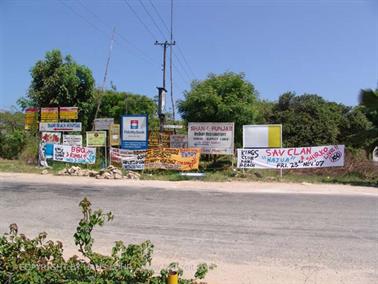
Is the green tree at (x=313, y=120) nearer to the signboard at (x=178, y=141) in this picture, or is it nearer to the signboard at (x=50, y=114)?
the signboard at (x=178, y=141)

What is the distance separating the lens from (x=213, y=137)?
76.9 feet

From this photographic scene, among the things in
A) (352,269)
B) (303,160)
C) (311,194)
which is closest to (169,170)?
(303,160)

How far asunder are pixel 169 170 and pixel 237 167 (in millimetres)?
3232

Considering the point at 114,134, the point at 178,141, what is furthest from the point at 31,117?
the point at 178,141

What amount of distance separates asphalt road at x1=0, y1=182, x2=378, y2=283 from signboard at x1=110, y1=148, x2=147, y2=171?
673 centimetres

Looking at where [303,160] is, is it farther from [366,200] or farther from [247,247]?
[247,247]

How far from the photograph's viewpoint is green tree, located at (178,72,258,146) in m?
25.0

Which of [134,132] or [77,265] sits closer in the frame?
[77,265]

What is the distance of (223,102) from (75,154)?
8198mm

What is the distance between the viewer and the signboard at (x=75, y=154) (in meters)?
24.8

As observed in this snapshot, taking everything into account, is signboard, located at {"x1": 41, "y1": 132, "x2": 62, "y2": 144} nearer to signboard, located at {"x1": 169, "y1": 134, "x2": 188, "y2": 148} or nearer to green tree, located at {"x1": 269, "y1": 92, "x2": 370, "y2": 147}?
signboard, located at {"x1": 169, "y1": 134, "x2": 188, "y2": 148}

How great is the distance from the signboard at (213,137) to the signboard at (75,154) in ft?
17.6

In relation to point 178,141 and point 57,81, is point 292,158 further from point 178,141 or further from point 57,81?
point 57,81

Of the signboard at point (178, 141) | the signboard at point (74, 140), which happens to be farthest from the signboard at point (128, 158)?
the signboard at point (74, 140)
